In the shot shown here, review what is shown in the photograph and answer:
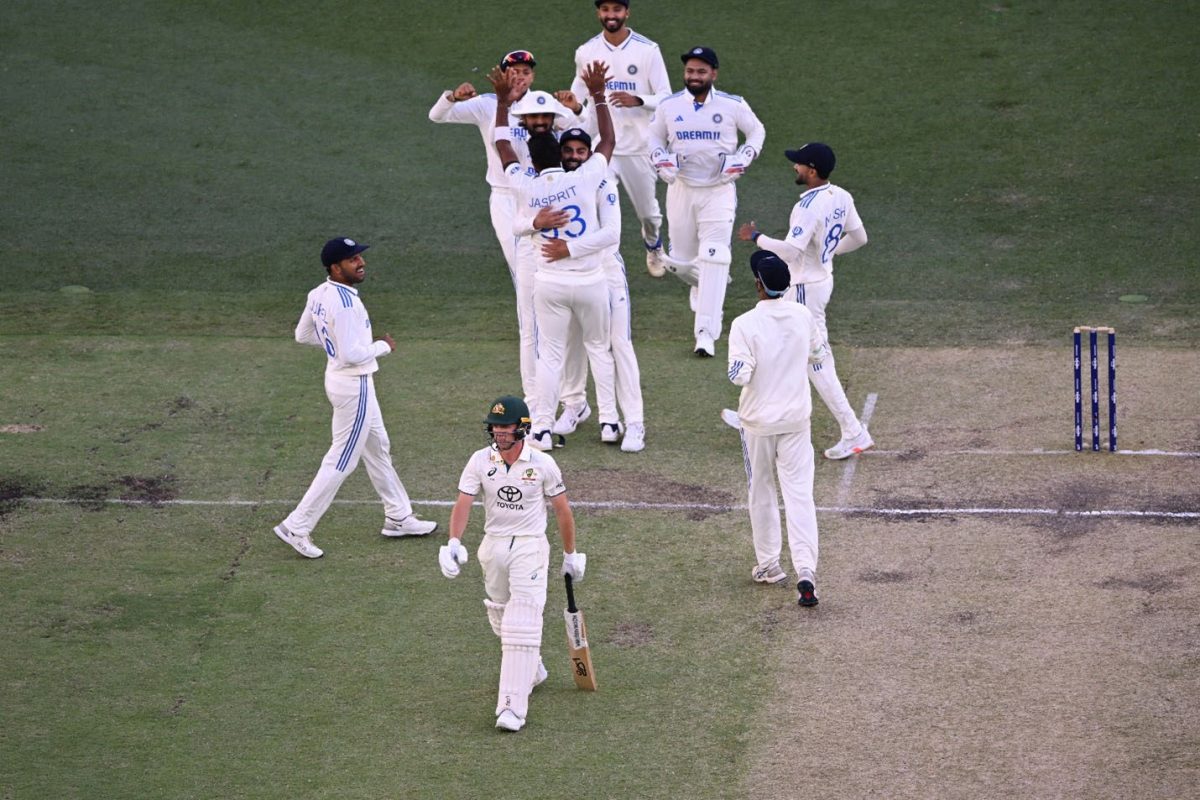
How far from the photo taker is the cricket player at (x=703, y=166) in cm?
1536

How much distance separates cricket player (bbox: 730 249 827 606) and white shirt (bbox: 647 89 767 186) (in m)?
4.59

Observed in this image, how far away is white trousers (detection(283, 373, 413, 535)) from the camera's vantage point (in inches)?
466

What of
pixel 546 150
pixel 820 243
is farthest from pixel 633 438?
pixel 546 150

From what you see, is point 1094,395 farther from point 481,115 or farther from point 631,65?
point 481,115

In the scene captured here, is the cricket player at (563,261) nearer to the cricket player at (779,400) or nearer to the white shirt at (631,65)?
the cricket player at (779,400)

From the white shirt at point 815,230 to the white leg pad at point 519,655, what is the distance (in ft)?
14.7

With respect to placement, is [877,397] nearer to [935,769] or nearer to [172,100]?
[935,769]

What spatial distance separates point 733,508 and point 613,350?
1932 millimetres

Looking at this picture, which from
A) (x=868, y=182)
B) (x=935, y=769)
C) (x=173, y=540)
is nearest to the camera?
(x=935, y=769)

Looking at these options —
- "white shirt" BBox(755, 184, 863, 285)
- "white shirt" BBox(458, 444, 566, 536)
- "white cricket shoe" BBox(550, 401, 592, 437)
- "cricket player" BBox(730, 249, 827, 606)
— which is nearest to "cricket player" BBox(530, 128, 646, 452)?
"white cricket shoe" BBox(550, 401, 592, 437)

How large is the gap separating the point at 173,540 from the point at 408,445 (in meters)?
2.45

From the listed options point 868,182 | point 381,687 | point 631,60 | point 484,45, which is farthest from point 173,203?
point 381,687

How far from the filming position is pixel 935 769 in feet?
29.5

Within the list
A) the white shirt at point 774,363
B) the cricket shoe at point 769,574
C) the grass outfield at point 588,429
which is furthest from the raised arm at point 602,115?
the cricket shoe at point 769,574
